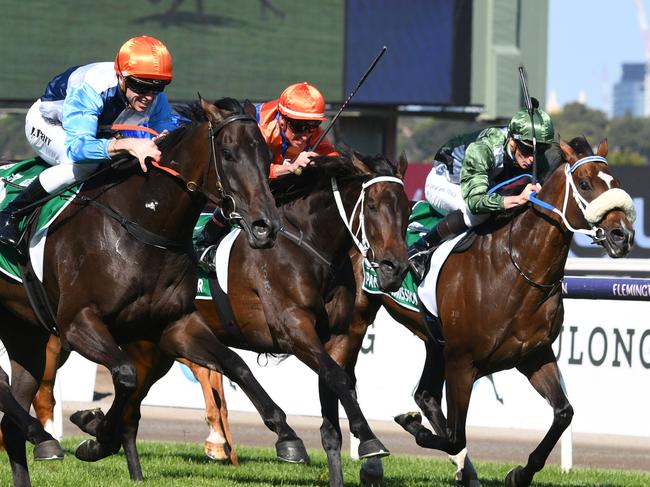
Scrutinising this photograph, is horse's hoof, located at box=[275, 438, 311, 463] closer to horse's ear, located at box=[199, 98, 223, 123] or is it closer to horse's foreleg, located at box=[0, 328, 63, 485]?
horse's foreleg, located at box=[0, 328, 63, 485]

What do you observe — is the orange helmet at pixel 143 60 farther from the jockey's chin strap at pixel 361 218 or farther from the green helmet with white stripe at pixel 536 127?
the green helmet with white stripe at pixel 536 127

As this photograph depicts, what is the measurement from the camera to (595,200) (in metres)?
6.25

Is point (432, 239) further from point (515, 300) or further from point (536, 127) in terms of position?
point (536, 127)

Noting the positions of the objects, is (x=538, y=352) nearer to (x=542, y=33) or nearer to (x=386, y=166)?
(x=386, y=166)

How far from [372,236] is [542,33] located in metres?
19.3

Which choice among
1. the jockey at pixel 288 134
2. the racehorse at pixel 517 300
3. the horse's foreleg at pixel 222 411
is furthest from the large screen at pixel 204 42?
the racehorse at pixel 517 300

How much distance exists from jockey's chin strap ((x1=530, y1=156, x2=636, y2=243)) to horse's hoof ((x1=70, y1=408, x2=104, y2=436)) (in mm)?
2341

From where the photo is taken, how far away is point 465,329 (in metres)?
6.78

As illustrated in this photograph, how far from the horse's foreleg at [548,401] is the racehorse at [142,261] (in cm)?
137

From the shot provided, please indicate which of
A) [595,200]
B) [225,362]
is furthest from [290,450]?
[595,200]

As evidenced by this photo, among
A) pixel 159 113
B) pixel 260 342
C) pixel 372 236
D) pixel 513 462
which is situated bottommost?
pixel 513 462

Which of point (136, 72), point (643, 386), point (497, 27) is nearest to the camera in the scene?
point (136, 72)

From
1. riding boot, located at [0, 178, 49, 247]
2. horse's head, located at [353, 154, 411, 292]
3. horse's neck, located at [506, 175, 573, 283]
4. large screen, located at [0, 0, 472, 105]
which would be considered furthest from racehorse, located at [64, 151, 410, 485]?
large screen, located at [0, 0, 472, 105]

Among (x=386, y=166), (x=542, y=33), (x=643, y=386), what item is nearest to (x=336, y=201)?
(x=386, y=166)
